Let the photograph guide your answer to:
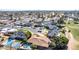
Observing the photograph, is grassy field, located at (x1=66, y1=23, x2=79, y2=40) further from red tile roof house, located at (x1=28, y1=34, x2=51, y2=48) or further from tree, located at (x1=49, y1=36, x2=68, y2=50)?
red tile roof house, located at (x1=28, y1=34, x2=51, y2=48)

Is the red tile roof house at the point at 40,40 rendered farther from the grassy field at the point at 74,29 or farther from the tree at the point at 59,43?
the grassy field at the point at 74,29

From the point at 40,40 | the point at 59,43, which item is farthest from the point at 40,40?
the point at 59,43

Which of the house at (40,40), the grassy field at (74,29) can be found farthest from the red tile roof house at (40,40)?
the grassy field at (74,29)

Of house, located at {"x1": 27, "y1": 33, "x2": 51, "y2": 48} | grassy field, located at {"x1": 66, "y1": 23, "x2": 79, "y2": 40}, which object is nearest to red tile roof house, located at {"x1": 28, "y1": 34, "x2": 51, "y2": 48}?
Result: house, located at {"x1": 27, "y1": 33, "x2": 51, "y2": 48}

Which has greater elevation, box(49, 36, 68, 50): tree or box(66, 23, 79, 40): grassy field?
box(66, 23, 79, 40): grassy field

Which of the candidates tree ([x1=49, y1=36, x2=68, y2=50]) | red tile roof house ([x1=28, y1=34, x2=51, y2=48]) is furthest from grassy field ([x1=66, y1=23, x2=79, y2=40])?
red tile roof house ([x1=28, y1=34, x2=51, y2=48])

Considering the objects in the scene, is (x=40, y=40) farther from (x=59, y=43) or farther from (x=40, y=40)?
(x=59, y=43)

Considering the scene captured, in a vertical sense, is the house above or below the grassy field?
below
